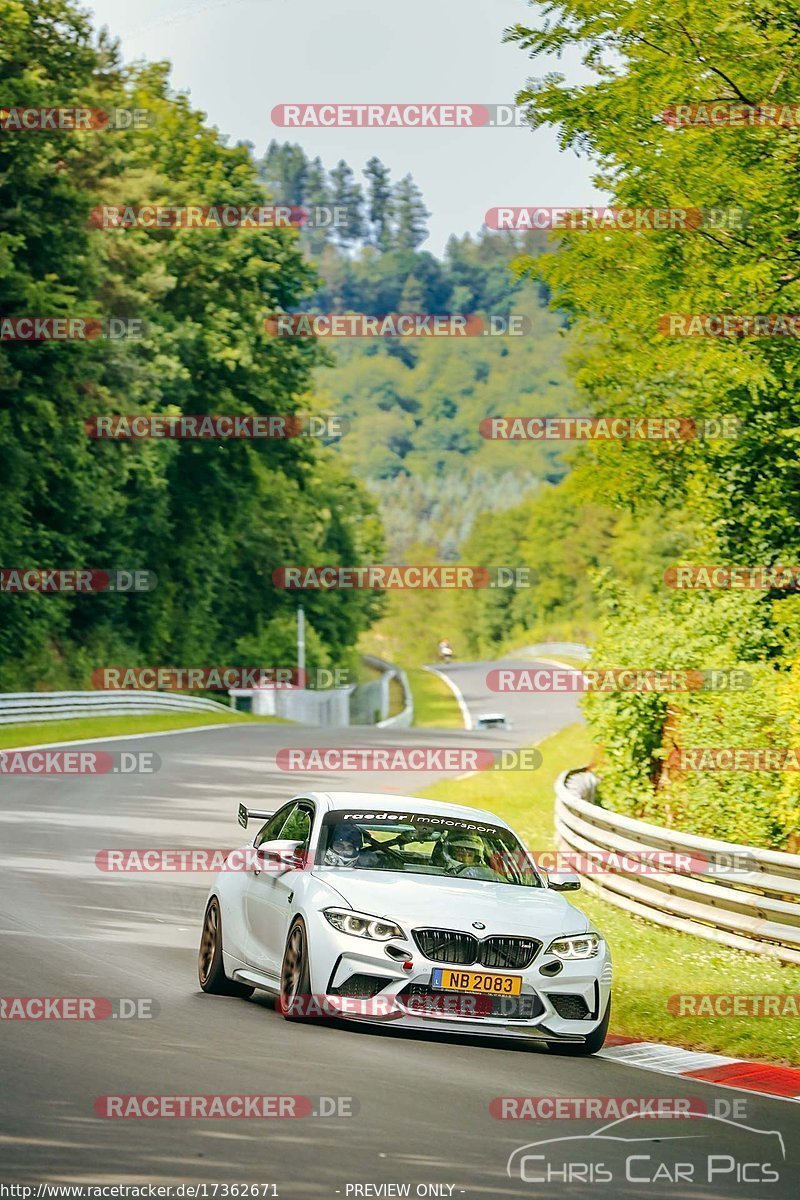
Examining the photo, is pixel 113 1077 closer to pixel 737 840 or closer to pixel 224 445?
pixel 737 840

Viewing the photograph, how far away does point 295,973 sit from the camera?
10500 mm

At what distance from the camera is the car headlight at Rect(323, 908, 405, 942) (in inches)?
401

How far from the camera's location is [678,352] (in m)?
20.9

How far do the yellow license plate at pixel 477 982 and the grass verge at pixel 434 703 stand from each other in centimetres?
6848

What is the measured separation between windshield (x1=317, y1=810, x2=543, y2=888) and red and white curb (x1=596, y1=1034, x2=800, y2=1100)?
4.04 ft

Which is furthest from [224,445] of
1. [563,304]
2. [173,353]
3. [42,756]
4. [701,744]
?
[701,744]
